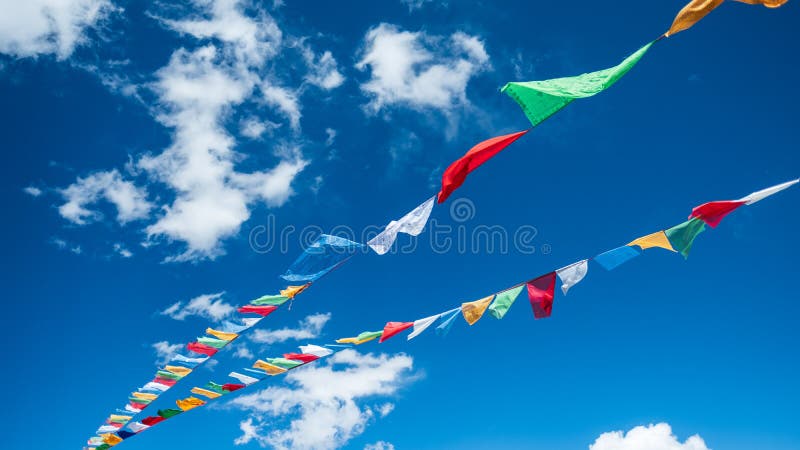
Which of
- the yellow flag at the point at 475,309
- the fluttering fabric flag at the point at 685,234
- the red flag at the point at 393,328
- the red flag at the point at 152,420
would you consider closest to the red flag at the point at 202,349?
the red flag at the point at 152,420

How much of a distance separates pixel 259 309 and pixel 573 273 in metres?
7.47

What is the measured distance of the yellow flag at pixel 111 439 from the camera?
53.0ft

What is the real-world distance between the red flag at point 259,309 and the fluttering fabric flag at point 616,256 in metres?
7.56

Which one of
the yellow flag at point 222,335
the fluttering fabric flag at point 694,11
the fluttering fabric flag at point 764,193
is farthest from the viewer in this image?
the yellow flag at point 222,335

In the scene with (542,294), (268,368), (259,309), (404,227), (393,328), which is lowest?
(542,294)

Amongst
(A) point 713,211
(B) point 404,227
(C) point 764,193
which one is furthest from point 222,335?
(C) point 764,193

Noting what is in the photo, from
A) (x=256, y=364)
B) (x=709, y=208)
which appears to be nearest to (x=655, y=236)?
(x=709, y=208)

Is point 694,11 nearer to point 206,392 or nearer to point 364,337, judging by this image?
point 364,337

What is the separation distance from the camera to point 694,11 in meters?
6.48

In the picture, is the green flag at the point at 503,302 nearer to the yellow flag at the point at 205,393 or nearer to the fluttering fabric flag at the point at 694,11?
the fluttering fabric flag at the point at 694,11

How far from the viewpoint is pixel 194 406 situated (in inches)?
577

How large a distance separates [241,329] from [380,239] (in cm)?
557

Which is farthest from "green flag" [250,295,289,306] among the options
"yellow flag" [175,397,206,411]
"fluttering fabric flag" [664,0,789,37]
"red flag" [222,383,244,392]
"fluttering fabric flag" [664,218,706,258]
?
"fluttering fabric flag" [664,0,789,37]

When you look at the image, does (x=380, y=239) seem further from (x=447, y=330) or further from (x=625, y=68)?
(x=625, y=68)
